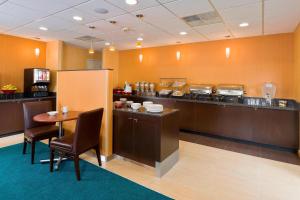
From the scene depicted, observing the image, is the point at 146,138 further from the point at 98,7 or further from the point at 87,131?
the point at 98,7

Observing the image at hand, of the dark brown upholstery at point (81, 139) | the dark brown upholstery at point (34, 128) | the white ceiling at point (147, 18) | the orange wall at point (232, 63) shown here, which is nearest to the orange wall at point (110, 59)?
the orange wall at point (232, 63)

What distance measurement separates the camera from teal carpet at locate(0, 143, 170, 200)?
6.91ft

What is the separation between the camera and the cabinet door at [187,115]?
4754 millimetres

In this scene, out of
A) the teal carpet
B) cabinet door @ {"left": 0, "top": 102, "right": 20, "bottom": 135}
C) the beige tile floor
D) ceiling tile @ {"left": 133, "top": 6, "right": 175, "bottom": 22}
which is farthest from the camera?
cabinet door @ {"left": 0, "top": 102, "right": 20, "bottom": 135}

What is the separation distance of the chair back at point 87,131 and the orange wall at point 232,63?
11.5 feet

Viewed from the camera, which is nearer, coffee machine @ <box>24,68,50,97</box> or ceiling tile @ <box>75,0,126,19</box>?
ceiling tile @ <box>75,0,126,19</box>

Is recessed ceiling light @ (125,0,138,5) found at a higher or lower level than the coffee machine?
higher

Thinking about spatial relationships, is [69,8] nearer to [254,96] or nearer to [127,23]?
[127,23]

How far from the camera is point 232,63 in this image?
475 cm

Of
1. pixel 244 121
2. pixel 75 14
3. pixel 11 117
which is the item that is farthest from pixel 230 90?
pixel 11 117

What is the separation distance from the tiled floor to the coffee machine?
163 inches

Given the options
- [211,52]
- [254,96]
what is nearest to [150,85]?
[211,52]

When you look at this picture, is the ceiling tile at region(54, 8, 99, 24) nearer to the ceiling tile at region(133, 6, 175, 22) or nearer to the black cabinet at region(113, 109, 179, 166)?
the ceiling tile at region(133, 6, 175, 22)

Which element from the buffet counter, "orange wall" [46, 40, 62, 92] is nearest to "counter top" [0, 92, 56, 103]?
"orange wall" [46, 40, 62, 92]
